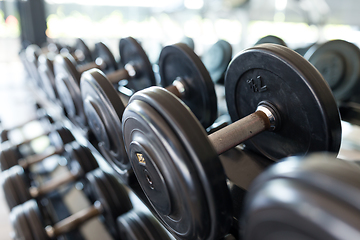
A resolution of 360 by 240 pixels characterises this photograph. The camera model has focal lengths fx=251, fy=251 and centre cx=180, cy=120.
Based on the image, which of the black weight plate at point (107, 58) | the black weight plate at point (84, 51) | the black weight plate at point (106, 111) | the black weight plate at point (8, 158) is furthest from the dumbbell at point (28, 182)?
the black weight plate at point (84, 51)

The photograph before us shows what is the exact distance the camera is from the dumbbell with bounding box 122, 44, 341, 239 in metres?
0.44

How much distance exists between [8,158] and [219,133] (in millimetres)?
1571

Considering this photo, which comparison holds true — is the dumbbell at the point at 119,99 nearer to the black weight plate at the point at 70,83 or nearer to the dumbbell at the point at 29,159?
the black weight plate at the point at 70,83

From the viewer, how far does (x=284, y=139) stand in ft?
2.24

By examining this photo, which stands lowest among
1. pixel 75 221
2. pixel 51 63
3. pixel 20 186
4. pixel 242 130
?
pixel 75 221

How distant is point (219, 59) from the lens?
1.47 metres

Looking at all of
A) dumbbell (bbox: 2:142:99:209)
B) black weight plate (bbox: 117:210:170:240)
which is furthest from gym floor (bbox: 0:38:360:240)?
black weight plate (bbox: 117:210:170:240)

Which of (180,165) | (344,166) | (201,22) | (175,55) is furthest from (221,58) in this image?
(201,22)

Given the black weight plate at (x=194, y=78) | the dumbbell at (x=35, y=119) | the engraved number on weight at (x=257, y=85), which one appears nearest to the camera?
the engraved number on weight at (x=257, y=85)

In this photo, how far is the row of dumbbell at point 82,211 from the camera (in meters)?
0.98

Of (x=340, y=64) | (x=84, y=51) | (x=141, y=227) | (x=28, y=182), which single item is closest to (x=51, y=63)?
(x=84, y=51)

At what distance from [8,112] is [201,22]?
10.0 feet

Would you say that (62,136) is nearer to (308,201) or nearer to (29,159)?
(29,159)

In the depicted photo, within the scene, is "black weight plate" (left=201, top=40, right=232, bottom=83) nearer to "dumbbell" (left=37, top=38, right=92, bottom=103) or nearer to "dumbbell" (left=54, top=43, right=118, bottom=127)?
"dumbbell" (left=54, top=43, right=118, bottom=127)
